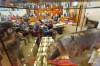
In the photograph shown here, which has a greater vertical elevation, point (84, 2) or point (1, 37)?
point (84, 2)

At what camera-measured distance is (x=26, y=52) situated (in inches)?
36.1

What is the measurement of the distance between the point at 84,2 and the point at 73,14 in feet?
0.21

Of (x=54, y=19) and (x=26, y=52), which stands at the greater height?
(x=54, y=19)

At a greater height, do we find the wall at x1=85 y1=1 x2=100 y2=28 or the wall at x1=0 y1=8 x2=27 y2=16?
the wall at x1=0 y1=8 x2=27 y2=16

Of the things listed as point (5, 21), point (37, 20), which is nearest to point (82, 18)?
point (37, 20)

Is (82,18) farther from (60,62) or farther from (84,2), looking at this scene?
(60,62)

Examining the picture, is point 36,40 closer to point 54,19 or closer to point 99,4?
point 54,19

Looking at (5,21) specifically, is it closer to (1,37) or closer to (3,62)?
(1,37)

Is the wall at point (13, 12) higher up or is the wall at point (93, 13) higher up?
the wall at point (13, 12)

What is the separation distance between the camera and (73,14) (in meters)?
0.85

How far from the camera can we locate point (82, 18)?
848 millimetres

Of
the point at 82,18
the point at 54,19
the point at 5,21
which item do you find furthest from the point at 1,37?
the point at 82,18

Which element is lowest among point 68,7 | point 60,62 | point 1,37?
point 60,62

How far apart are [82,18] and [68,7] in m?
0.07
